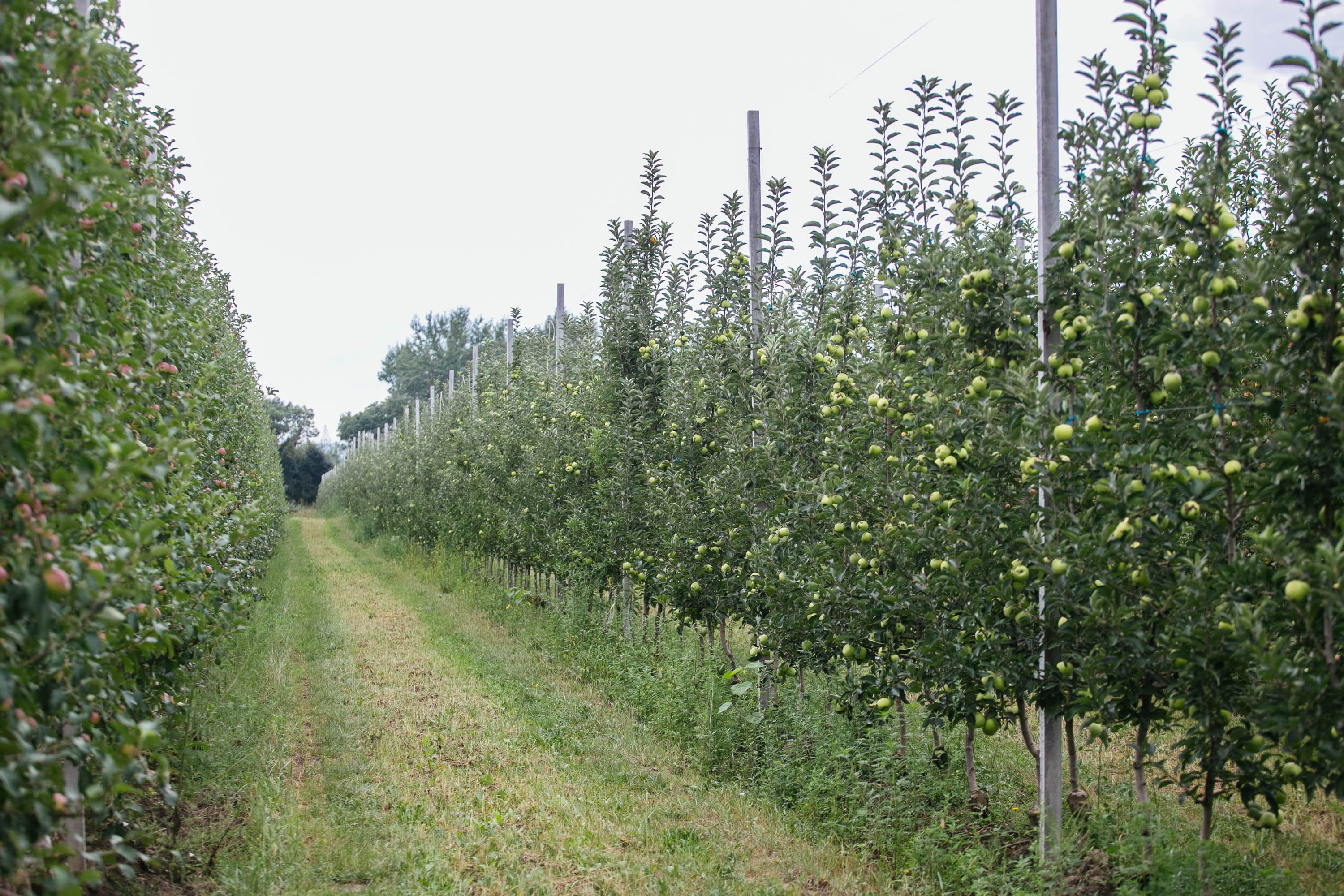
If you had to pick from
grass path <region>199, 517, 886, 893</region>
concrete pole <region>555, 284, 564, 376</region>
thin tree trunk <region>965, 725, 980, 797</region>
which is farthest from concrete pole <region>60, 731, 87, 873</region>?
concrete pole <region>555, 284, 564, 376</region>

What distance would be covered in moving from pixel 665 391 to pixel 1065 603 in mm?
5659

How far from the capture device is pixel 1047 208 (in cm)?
442

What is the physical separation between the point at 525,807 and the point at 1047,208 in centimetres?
480

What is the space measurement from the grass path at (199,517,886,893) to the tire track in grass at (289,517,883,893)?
1 cm

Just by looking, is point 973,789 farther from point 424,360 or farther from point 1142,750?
point 424,360

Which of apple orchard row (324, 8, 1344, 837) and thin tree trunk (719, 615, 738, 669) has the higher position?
apple orchard row (324, 8, 1344, 837)

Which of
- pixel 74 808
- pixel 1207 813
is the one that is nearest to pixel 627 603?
pixel 1207 813

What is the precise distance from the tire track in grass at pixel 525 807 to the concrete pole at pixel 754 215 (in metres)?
3.67

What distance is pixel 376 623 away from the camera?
42.0 feet

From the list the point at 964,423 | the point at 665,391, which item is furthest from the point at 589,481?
the point at 964,423

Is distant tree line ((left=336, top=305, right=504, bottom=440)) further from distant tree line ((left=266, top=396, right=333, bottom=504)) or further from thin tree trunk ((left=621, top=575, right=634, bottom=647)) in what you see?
thin tree trunk ((left=621, top=575, right=634, bottom=647))

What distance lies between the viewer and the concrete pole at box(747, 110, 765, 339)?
7465 millimetres

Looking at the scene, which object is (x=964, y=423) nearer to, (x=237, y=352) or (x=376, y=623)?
(x=376, y=623)

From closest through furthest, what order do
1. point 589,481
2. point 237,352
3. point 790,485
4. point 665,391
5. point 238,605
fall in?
point 790,485 < point 238,605 < point 665,391 < point 589,481 < point 237,352
